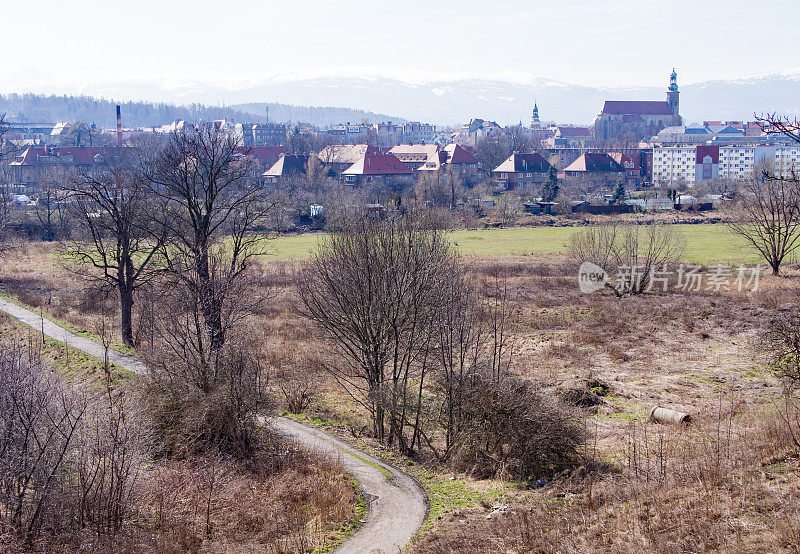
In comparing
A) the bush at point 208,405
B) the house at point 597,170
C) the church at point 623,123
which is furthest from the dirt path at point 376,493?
the church at point 623,123

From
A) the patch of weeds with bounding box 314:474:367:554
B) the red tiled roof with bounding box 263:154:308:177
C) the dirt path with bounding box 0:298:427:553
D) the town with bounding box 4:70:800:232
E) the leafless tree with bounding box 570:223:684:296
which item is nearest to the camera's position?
the patch of weeds with bounding box 314:474:367:554

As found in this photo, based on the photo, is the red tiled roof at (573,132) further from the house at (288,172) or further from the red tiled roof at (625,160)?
the house at (288,172)

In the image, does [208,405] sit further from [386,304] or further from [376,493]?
[386,304]

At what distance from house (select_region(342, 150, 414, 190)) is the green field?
90.0 ft

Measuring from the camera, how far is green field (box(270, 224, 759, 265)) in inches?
1956

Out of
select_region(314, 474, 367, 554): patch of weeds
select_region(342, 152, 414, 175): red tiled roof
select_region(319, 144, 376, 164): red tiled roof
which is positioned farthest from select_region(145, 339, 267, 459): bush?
select_region(319, 144, 376, 164): red tiled roof

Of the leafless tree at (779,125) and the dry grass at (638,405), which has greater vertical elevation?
the leafless tree at (779,125)

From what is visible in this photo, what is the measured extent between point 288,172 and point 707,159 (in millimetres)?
70944

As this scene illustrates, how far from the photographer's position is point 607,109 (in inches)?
7864

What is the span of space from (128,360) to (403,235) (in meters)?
10.3

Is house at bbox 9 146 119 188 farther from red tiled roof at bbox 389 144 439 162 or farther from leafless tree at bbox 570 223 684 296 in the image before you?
leafless tree at bbox 570 223 684 296

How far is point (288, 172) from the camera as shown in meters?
96.3

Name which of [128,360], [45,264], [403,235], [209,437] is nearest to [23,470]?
[209,437]

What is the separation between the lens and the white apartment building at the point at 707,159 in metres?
119
